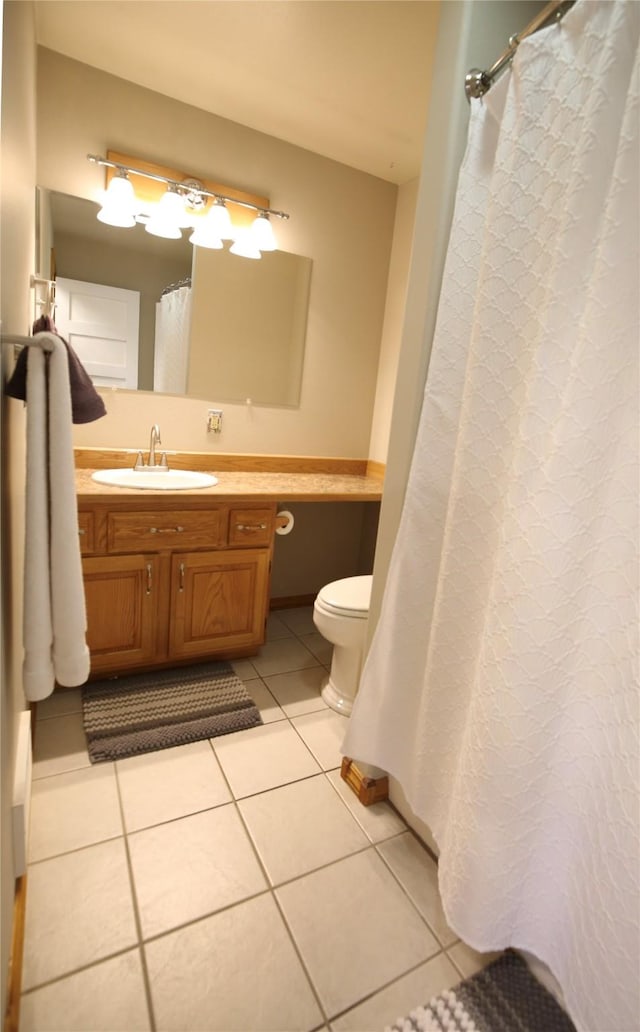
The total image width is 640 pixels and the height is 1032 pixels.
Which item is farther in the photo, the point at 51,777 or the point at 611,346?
the point at 51,777

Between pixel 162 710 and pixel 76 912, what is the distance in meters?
0.69

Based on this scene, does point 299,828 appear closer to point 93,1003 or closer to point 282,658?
point 93,1003

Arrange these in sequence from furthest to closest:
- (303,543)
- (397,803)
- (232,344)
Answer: (303,543) → (232,344) → (397,803)

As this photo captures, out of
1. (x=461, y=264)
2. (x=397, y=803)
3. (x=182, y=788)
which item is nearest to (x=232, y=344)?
(x=461, y=264)

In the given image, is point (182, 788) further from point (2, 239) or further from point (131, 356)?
point (131, 356)

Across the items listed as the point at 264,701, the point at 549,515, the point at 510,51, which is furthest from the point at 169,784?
the point at 510,51

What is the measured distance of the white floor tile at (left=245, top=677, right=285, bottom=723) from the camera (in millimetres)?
1804

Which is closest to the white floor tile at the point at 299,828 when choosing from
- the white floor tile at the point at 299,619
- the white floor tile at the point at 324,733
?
the white floor tile at the point at 324,733

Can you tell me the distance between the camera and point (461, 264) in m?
0.99

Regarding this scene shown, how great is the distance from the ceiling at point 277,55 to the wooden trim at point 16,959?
247 centimetres

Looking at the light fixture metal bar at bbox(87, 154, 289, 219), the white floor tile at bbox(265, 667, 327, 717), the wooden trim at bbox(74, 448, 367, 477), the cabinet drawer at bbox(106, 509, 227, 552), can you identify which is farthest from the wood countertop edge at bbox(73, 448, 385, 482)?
the light fixture metal bar at bbox(87, 154, 289, 219)

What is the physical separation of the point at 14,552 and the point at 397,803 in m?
1.25

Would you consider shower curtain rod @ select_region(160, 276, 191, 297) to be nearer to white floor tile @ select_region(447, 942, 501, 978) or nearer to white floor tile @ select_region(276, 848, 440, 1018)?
white floor tile @ select_region(276, 848, 440, 1018)

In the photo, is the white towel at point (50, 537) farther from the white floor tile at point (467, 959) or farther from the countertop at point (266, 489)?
the white floor tile at point (467, 959)
